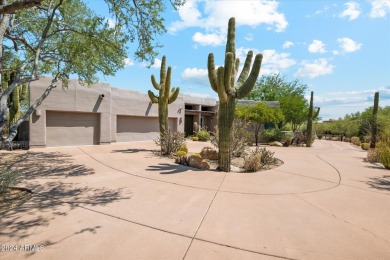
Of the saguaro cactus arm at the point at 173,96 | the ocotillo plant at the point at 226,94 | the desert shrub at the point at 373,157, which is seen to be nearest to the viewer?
the ocotillo plant at the point at 226,94

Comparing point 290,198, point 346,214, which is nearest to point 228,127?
point 290,198

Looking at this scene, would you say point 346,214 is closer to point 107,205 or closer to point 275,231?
point 275,231

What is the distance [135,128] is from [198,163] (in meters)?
11.7

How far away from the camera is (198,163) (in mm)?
8594

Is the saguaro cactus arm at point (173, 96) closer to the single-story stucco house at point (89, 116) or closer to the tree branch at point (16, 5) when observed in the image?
the single-story stucco house at point (89, 116)

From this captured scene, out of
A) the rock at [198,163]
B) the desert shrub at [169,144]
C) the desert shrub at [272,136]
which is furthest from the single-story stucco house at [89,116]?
the rock at [198,163]

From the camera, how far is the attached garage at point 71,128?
1393cm

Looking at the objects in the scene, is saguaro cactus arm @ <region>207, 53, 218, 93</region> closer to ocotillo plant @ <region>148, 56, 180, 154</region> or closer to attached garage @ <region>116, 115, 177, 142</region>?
ocotillo plant @ <region>148, 56, 180, 154</region>

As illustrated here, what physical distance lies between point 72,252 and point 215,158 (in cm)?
787

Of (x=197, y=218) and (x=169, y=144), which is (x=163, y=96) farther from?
(x=197, y=218)

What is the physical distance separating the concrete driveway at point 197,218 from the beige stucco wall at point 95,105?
754 cm

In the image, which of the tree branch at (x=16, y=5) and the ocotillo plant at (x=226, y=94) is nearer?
the tree branch at (x=16, y=5)

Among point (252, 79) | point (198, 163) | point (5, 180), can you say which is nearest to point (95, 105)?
point (198, 163)

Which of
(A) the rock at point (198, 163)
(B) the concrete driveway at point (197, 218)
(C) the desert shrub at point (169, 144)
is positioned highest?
(C) the desert shrub at point (169, 144)
